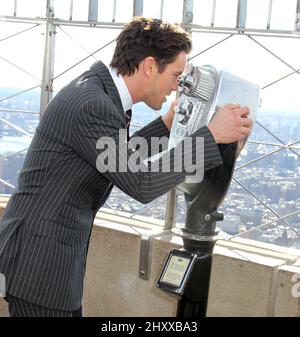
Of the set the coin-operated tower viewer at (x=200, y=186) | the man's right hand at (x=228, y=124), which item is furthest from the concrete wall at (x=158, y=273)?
the man's right hand at (x=228, y=124)

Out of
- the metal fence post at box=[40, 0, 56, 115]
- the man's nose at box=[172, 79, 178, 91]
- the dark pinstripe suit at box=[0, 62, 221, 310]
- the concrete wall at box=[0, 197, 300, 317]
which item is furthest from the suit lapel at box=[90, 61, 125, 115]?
the metal fence post at box=[40, 0, 56, 115]

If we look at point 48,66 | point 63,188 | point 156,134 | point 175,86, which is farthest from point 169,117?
point 48,66

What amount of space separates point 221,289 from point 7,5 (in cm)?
165

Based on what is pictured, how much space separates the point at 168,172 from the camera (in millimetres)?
1377

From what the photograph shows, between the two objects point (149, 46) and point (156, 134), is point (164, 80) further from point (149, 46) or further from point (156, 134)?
point (156, 134)

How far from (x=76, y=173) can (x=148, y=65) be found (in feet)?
1.01

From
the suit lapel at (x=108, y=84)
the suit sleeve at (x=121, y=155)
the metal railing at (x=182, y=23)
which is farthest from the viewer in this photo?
the metal railing at (x=182, y=23)

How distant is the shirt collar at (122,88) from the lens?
148 centimetres

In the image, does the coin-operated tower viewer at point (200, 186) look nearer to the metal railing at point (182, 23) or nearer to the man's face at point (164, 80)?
the man's face at point (164, 80)

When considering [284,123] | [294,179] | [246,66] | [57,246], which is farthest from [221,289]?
[57,246]

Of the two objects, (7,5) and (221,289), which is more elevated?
(7,5)

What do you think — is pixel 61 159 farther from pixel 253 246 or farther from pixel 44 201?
pixel 253 246

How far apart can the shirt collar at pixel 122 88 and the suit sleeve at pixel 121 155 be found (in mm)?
114

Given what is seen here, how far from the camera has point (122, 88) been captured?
4.87 feet
